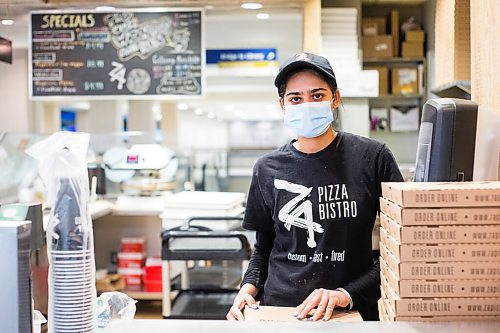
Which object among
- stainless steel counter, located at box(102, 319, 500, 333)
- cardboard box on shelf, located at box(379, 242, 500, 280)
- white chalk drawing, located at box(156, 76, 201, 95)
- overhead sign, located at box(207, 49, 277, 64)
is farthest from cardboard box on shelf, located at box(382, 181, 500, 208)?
overhead sign, located at box(207, 49, 277, 64)

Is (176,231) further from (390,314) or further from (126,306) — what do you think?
(390,314)

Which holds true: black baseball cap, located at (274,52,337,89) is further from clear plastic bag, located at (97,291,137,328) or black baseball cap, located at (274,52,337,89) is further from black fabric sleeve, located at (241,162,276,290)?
clear plastic bag, located at (97,291,137,328)

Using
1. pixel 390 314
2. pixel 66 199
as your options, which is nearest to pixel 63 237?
pixel 66 199

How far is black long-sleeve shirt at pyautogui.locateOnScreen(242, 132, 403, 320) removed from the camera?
5.27 feet

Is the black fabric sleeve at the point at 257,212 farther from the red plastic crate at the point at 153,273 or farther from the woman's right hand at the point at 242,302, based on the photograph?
the red plastic crate at the point at 153,273

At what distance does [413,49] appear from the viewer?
5.50 m

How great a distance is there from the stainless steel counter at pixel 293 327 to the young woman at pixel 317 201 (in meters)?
0.38

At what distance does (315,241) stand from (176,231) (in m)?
1.91

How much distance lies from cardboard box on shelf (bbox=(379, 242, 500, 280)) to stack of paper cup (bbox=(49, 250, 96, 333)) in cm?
64

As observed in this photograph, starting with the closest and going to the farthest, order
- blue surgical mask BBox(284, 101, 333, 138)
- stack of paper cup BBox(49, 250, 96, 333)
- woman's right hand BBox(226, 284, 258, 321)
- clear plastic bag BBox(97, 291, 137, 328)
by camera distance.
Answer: stack of paper cup BBox(49, 250, 96, 333) < clear plastic bag BBox(97, 291, 137, 328) < woman's right hand BBox(226, 284, 258, 321) < blue surgical mask BBox(284, 101, 333, 138)

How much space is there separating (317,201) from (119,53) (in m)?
3.33

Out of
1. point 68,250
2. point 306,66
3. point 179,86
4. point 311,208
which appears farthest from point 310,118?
point 179,86

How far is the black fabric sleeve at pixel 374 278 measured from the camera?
5.08 feet

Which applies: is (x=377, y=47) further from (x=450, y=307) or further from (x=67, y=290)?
(x=67, y=290)
